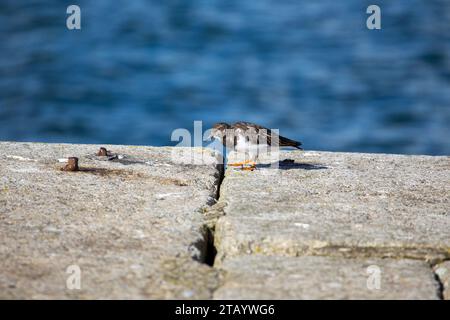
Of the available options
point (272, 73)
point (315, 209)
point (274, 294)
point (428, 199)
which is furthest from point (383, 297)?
point (272, 73)

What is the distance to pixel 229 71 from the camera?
13.3m

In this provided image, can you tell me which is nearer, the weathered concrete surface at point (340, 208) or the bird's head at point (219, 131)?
the weathered concrete surface at point (340, 208)

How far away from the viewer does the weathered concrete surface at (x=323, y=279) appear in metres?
2.59

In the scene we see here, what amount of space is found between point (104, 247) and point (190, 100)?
909 centimetres

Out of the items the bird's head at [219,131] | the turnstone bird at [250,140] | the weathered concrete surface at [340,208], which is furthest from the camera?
the bird's head at [219,131]

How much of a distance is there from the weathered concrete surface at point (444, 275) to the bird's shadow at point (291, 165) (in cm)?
135

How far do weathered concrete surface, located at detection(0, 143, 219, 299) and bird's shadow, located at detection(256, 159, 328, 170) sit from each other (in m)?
0.30

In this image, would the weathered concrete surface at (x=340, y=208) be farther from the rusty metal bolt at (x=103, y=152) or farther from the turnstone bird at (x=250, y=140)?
the rusty metal bolt at (x=103, y=152)

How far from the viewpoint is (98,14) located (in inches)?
650

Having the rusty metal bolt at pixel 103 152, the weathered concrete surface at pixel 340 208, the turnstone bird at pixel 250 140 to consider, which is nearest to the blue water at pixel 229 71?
the turnstone bird at pixel 250 140

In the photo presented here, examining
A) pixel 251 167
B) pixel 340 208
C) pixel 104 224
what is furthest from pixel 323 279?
pixel 251 167

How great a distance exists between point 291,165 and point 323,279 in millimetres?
1589

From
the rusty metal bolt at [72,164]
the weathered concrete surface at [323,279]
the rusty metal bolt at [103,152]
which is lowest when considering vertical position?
the weathered concrete surface at [323,279]
